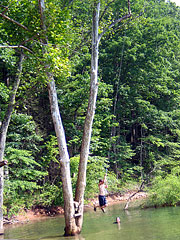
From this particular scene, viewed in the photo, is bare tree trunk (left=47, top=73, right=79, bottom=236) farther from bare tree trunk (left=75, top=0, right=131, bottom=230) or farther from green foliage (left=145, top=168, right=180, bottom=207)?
green foliage (left=145, top=168, right=180, bottom=207)

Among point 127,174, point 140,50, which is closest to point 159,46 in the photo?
point 140,50

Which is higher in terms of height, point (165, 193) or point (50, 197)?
point (50, 197)

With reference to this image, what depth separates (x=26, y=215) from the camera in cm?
1702

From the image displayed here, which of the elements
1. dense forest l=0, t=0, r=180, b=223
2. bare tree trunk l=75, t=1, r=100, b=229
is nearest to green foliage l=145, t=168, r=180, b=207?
dense forest l=0, t=0, r=180, b=223

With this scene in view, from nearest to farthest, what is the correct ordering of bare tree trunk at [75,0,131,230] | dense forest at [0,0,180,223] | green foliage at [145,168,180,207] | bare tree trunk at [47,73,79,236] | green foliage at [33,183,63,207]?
bare tree trunk at [47,73,79,236], bare tree trunk at [75,0,131,230], green foliage at [145,168,180,207], dense forest at [0,0,180,223], green foliage at [33,183,63,207]

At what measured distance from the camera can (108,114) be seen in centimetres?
2403

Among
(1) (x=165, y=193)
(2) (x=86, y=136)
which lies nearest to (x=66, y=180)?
(2) (x=86, y=136)

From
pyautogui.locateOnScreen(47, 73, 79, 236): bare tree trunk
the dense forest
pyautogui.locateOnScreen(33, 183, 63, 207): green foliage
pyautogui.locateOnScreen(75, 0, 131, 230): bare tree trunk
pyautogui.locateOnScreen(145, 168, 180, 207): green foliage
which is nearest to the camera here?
pyautogui.locateOnScreen(47, 73, 79, 236): bare tree trunk

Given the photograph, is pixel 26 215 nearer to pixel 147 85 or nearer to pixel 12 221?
pixel 12 221

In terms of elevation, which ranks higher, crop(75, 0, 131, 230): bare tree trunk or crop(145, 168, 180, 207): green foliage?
crop(75, 0, 131, 230): bare tree trunk

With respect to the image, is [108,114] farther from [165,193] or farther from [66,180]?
[66,180]

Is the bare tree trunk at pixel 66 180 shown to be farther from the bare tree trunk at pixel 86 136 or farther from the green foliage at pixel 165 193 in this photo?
the green foliage at pixel 165 193

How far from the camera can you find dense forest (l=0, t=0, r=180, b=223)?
53.1 feet

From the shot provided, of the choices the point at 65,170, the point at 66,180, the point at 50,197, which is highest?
the point at 65,170
